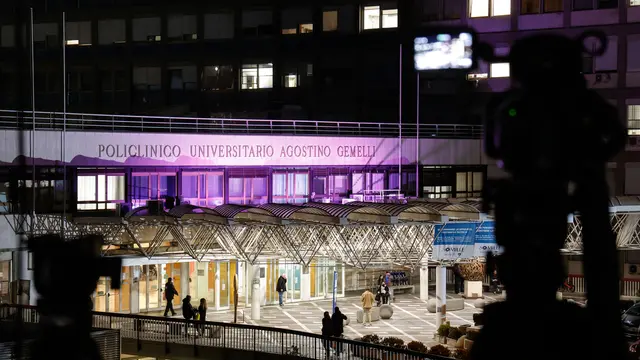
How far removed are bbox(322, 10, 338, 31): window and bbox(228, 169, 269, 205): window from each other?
1368 centimetres

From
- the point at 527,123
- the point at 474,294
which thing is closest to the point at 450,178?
the point at 474,294

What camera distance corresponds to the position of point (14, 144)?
31.4 metres

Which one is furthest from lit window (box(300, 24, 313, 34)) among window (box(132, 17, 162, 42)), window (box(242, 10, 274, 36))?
window (box(132, 17, 162, 42))

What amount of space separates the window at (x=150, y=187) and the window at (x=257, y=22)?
17.4 m

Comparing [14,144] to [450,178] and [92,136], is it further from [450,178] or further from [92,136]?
[450,178]

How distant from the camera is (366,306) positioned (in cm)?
3531

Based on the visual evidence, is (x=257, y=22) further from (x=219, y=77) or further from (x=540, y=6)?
(x=540, y=6)

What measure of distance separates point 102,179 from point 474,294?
17.3 m

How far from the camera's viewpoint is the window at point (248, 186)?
41.2 m

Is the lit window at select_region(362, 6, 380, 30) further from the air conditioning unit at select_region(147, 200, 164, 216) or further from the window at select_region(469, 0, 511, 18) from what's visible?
the air conditioning unit at select_region(147, 200, 164, 216)

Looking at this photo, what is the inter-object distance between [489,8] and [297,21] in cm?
1095

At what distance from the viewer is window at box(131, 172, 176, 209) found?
37.8 metres

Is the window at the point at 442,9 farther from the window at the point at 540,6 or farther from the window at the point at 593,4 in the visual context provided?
the window at the point at 593,4

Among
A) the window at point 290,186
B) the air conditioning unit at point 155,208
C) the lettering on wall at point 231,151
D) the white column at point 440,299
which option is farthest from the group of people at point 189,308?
the window at point 290,186
